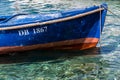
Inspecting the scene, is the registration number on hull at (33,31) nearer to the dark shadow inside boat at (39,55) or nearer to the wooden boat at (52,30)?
the wooden boat at (52,30)

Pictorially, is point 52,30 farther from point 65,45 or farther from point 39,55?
point 39,55

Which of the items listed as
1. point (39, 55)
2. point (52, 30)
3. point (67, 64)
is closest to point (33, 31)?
point (52, 30)

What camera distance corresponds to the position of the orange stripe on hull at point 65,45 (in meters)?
10.9

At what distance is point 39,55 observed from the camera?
37.3 feet

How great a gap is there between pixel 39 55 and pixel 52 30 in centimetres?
120

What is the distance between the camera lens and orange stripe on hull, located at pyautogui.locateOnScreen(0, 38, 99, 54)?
Answer: 35.7 ft

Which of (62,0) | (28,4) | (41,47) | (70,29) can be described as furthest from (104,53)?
(62,0)

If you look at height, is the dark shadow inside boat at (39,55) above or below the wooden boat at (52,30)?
below

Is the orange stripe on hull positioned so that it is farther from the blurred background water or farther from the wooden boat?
the blurred background water

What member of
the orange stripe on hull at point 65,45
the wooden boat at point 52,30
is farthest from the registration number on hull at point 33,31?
the orange stripe on hull at point 65,45

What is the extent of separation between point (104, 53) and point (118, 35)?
2.79m

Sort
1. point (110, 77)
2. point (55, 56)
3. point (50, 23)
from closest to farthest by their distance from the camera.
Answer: point (110, 77), point (50, 23), point (55, 56)

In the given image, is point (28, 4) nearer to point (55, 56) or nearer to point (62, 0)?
point (62, 0)

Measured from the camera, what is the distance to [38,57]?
11250mm
